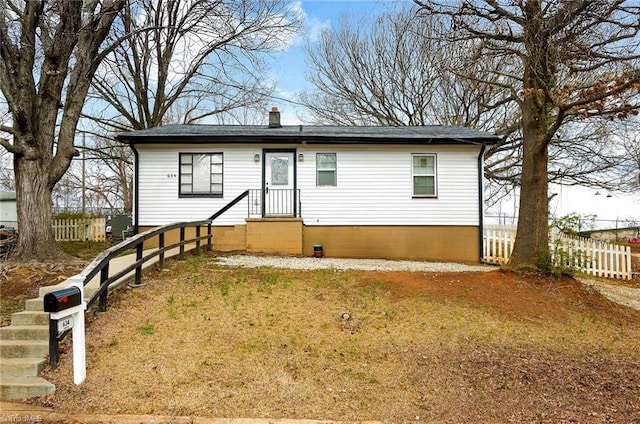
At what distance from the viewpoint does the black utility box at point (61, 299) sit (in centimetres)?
353

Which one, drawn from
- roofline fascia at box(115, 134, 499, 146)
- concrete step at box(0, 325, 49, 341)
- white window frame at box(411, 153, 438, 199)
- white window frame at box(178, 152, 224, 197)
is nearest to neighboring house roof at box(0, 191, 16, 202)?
roofline fascia at box(115, 134, 499, 146)

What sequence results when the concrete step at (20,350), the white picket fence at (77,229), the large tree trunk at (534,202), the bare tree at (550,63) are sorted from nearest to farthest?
the concrete step at (20,350) < the bare tree at (550,63) < the large tree trunk at (534,202) < the white picket fence at (77,229)

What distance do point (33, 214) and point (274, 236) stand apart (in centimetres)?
562

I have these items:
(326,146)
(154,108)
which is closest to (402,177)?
(326,146)

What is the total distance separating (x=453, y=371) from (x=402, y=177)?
25.5 feet

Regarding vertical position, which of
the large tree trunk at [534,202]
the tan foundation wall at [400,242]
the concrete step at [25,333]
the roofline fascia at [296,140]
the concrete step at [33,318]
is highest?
the roofline fascia at [296,140]

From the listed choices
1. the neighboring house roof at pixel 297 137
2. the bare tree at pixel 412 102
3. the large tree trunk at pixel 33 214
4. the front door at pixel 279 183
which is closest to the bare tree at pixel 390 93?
the bare tree at pixel 412 102

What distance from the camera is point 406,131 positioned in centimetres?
1205

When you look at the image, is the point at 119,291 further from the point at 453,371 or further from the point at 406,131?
the point at 406,131

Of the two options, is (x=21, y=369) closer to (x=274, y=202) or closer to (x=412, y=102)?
(x=274, y=202)

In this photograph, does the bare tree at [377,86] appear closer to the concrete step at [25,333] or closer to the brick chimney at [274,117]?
the brick chimney at [274,117]

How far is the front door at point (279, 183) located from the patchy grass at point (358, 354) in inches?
186

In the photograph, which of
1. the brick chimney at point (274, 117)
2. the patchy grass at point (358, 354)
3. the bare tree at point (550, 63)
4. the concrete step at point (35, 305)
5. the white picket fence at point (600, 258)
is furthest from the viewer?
the brick chimney at point (274, 117)

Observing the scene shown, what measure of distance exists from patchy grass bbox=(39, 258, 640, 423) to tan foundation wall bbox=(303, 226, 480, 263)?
4566 mm
